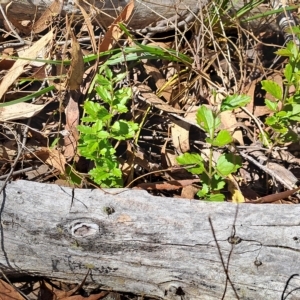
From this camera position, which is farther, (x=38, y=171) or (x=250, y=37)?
(x=250, y=37)

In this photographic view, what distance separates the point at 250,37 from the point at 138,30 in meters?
0.57

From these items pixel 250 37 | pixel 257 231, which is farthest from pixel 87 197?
pixel 250 37

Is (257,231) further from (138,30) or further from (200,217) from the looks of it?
(138,30)

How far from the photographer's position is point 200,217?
1633 millimetres

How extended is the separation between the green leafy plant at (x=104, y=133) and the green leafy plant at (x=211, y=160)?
0.24 metres

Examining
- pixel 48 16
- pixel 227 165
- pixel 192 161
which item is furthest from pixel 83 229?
pixel 48 16

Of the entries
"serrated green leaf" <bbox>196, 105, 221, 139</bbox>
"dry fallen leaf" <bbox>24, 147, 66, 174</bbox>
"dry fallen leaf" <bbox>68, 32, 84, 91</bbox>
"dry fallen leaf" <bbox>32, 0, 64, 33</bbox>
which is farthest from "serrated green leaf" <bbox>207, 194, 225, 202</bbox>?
"dry fallen leaf" <bbox>32, 0, 64, 33</bbox>

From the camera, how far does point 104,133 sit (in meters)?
1.71

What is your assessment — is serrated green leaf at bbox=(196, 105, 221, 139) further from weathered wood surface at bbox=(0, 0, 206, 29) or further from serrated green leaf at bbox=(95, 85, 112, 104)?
weathered wood surface at bbox=(0, 0, 206, 29)

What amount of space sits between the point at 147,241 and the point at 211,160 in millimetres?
375

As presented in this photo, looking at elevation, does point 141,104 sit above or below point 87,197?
above

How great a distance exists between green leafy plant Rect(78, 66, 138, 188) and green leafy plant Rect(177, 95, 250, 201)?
244 millimetres

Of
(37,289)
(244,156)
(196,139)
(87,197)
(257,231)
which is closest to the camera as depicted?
(257,231)

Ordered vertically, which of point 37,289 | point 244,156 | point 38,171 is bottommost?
point 37,289
